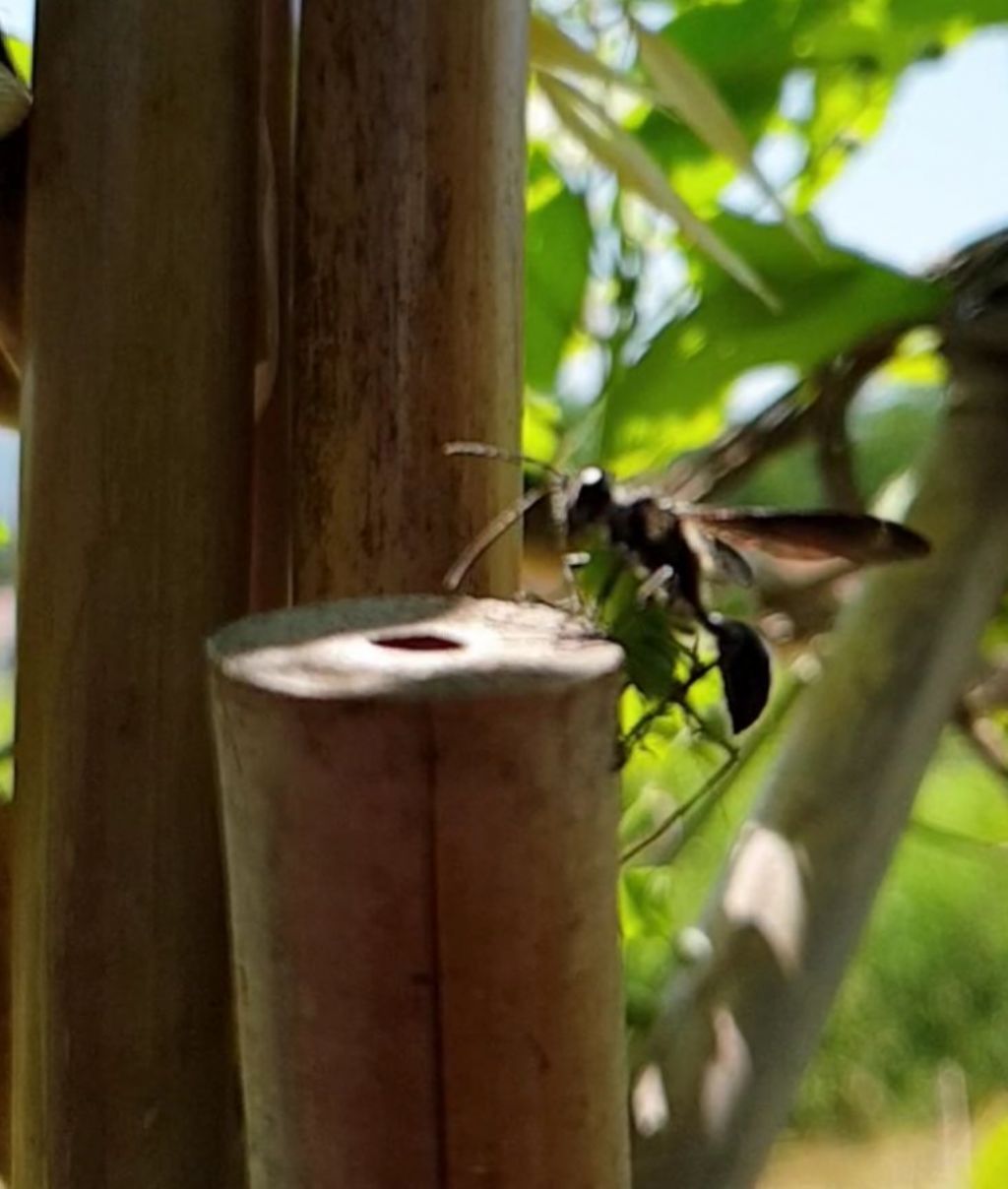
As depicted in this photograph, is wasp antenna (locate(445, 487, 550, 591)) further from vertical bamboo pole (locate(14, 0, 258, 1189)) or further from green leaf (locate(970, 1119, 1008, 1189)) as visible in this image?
green leaf (locate(970, 1119, 1008, 1189))

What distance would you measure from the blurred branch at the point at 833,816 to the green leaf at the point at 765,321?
2 centimetres

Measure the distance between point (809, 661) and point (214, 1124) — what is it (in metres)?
0.32

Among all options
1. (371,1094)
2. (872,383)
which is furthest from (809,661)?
(371,1094)

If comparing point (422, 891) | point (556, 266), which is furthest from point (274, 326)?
point (556, 266)

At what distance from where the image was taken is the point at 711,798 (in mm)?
372

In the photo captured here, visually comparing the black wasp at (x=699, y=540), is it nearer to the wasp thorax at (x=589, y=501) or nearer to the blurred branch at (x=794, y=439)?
the wasp thorax at (x=589, y=501)

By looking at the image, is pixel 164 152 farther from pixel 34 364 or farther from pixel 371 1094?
pixel 371 1094

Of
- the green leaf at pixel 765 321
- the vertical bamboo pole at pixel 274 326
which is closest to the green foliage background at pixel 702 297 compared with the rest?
the green leaf at pixel 765 321

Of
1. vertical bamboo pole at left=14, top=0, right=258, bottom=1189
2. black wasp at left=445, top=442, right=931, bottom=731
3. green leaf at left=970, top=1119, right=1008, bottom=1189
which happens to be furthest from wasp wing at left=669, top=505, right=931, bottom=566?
green leaf at left=970, top=1119, right=1008, bottom=1189

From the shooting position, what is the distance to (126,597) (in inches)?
8.9

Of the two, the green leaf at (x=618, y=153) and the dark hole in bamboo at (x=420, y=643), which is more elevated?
the green leaf at (x=618, y=153)

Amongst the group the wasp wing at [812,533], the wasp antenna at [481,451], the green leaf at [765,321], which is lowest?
the wasp wing at [812,533]

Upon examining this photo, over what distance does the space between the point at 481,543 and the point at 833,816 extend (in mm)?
143

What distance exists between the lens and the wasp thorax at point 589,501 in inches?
12.1
